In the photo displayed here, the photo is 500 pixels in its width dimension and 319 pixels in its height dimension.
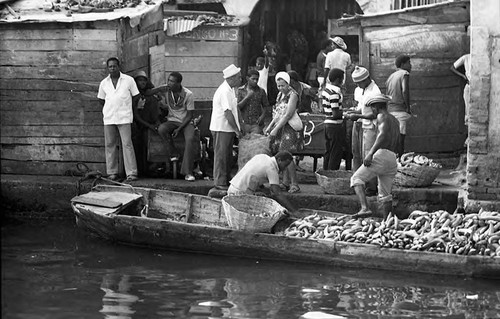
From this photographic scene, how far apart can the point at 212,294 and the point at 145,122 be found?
447 cm

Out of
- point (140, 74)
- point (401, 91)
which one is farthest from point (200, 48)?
point (401, 91)

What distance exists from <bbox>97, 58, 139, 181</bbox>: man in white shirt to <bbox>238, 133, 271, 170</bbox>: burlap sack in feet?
5.35

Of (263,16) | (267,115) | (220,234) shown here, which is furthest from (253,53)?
(220,234)

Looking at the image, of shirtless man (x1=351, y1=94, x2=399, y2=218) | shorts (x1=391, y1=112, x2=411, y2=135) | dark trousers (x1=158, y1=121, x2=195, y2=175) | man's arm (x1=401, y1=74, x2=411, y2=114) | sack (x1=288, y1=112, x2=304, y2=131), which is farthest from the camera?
shorts (x1=391, y1=112, x2=411, y2=135)

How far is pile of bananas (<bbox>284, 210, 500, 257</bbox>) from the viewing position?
34.8 ft

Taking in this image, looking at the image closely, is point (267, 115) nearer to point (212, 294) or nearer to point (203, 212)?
point (203, 212)

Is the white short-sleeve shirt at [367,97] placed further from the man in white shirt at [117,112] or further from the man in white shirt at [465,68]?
the man in white shirt at [117,112]

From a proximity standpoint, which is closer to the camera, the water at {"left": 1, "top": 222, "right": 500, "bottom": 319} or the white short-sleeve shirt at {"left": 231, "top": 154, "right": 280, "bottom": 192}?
the water at {"left": 1, "top": 222, "right": 500, "bottom": 319}

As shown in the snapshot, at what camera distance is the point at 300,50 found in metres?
19.9

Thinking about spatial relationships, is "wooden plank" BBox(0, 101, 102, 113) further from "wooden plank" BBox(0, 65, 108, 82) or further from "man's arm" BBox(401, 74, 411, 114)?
"man's arm" BBox(401, 74, 411, 114)

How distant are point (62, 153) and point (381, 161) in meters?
5.11

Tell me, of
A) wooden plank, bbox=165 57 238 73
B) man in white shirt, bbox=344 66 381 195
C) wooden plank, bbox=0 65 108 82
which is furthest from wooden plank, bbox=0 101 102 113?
man in white shirt, bbox=344 66 381 195

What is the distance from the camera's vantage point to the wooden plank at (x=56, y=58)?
14.1 meters

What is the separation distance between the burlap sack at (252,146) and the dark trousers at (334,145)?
→ 92cm
